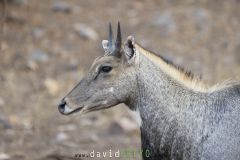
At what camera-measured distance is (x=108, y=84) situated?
10.3 metres

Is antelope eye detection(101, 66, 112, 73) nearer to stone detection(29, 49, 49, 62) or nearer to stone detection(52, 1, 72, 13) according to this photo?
stone detection(29, 49, 49, 62)

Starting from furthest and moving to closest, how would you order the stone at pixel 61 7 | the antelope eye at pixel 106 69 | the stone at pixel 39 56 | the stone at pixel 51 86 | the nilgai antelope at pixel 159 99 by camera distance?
the stone at pixel 61 7, the stone at pixel 39 56, the stone at pixel 51 86, the antelope eye at pixel 106 69, the nilgai antelope at pixel 159 99

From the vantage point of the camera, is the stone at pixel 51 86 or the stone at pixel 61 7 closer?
the stone at pixel 51 86

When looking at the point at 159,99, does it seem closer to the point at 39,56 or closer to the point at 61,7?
the point at 39,56

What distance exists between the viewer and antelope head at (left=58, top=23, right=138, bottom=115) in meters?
10.3

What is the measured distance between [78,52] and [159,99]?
32.6 feet

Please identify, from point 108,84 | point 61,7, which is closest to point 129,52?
point 108,84

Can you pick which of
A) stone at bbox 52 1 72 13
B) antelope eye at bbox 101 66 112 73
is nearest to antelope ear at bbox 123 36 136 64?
antelope eye at bbox 101 66 112 73

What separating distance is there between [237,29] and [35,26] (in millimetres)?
5337

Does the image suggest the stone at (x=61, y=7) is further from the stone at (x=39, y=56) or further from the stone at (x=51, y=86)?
the stone at (x=51, y=86)

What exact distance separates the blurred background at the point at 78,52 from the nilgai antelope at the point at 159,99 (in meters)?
4.43

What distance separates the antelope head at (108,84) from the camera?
1030cm

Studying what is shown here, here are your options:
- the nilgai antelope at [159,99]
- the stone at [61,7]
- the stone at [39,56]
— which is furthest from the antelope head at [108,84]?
the stone at [61,7]

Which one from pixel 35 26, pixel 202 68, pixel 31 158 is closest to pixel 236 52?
pixel 202 68
